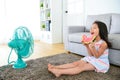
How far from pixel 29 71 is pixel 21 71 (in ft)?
0.31

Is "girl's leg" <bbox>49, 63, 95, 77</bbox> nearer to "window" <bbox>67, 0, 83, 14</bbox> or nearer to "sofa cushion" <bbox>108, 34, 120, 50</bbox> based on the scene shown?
"sofa cushion" <bbox>108, 34, 120, 50</bbox>

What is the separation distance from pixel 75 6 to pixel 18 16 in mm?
1700

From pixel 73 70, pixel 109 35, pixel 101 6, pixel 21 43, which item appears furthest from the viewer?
pixel 101 6

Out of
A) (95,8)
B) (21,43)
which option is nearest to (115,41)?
(21,43)

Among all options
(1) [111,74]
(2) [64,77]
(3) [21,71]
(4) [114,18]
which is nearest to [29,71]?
(3) [21,71]

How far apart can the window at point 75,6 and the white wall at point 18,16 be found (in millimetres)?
1175

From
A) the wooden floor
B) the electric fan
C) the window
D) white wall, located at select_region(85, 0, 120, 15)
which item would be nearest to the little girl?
the electric fan

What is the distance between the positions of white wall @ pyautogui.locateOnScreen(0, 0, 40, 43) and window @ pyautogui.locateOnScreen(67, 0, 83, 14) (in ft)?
3.85

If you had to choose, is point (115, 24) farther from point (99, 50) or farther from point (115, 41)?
point (99, 50)

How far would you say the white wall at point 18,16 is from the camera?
389 centimetres

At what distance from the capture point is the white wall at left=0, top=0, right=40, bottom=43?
3889 mm

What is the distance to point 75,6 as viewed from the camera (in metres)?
3.66

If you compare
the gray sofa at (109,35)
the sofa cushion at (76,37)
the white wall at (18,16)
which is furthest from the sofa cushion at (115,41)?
the white wall at (18,16)

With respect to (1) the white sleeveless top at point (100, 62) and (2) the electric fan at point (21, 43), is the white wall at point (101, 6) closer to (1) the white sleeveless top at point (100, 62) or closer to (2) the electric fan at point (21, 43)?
(1) the white sleeveless top at point (100, 62)
